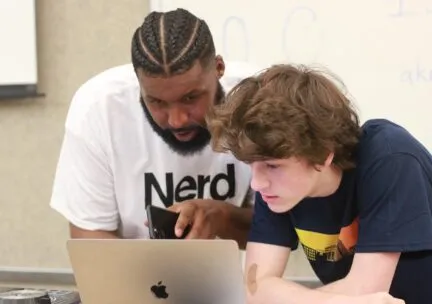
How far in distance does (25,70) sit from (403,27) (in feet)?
2.98

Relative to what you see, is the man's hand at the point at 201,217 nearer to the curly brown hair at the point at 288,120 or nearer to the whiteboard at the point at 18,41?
the curly brown hair at the point at 288,120

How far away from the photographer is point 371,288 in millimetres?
927

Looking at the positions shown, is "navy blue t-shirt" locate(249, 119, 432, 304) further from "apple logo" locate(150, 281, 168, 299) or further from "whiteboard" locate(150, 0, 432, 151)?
"whiteboard" locate(150, 0, 432, 151)

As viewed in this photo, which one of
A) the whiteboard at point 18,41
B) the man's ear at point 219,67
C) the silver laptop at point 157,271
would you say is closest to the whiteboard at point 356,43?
the man's ear at point 219,67

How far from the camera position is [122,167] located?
51.3 inches

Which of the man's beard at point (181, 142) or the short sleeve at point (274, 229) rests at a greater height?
the man's beard at point (181, 142)

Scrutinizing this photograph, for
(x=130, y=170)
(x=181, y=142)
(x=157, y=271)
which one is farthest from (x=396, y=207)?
(x=130, y=170)

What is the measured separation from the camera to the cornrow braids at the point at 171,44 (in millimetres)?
1058

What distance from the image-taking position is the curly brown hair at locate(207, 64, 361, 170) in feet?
2.86

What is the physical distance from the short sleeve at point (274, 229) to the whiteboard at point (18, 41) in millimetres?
849

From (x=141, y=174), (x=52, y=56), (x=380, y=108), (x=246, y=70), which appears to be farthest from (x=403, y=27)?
(x=52, y=56)

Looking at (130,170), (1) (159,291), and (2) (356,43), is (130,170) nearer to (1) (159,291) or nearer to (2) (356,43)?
(1) (159,291)

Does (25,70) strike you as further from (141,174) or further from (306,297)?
(306,297)

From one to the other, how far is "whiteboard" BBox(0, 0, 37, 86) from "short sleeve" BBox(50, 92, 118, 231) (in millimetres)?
438
